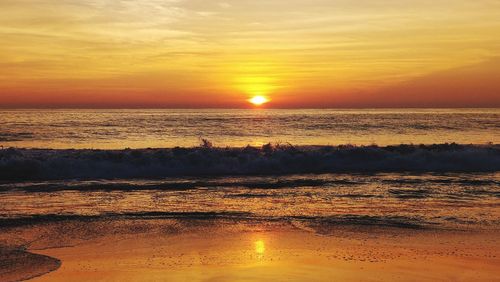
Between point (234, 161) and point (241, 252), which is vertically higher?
point (234, 161)

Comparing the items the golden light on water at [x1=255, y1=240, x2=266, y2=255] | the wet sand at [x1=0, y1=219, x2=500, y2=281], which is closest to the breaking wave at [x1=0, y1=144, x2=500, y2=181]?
the wet sand at [x1=0, y1=219, x2=500, y2=281]

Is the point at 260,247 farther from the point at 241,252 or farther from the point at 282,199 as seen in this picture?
the point at 282,199

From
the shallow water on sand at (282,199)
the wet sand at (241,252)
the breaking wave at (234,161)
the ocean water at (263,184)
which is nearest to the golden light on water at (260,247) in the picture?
the wet sand at (241,252)

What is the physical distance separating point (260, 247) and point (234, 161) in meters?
14.2

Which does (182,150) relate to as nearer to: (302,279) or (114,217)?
(114,217)

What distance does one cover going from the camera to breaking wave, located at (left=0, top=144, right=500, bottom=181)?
21484 millimetres

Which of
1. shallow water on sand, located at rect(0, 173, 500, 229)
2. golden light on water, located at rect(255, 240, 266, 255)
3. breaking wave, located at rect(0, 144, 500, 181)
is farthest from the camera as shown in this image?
breaking wave, located at rect(0, 144, 500, 181)

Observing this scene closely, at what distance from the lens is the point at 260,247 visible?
9.45 meters

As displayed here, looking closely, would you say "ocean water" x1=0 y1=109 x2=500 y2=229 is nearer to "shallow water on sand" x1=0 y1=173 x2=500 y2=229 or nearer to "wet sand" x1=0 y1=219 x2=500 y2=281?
"shallow water on sand" x1=0 y1=173 x2=500 y2=229

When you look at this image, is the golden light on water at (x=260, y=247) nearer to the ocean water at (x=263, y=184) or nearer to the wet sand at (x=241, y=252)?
the wet sand at (x=241, y=252)

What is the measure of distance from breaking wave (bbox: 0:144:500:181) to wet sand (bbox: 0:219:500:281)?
10.3 metres

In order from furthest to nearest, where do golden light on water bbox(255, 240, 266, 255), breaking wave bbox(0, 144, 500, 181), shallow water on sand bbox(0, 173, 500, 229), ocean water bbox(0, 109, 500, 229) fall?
breaking wave bbox(0, 144, 500, 181), ocean water bbox(0, 109, 500, 229), shallow water on sand bbox(0, 173, 500, 229), golden light on water bbox(255, 240, 266, 255)

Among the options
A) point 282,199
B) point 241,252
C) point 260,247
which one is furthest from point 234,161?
point 241,252

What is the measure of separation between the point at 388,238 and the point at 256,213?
348 cm
